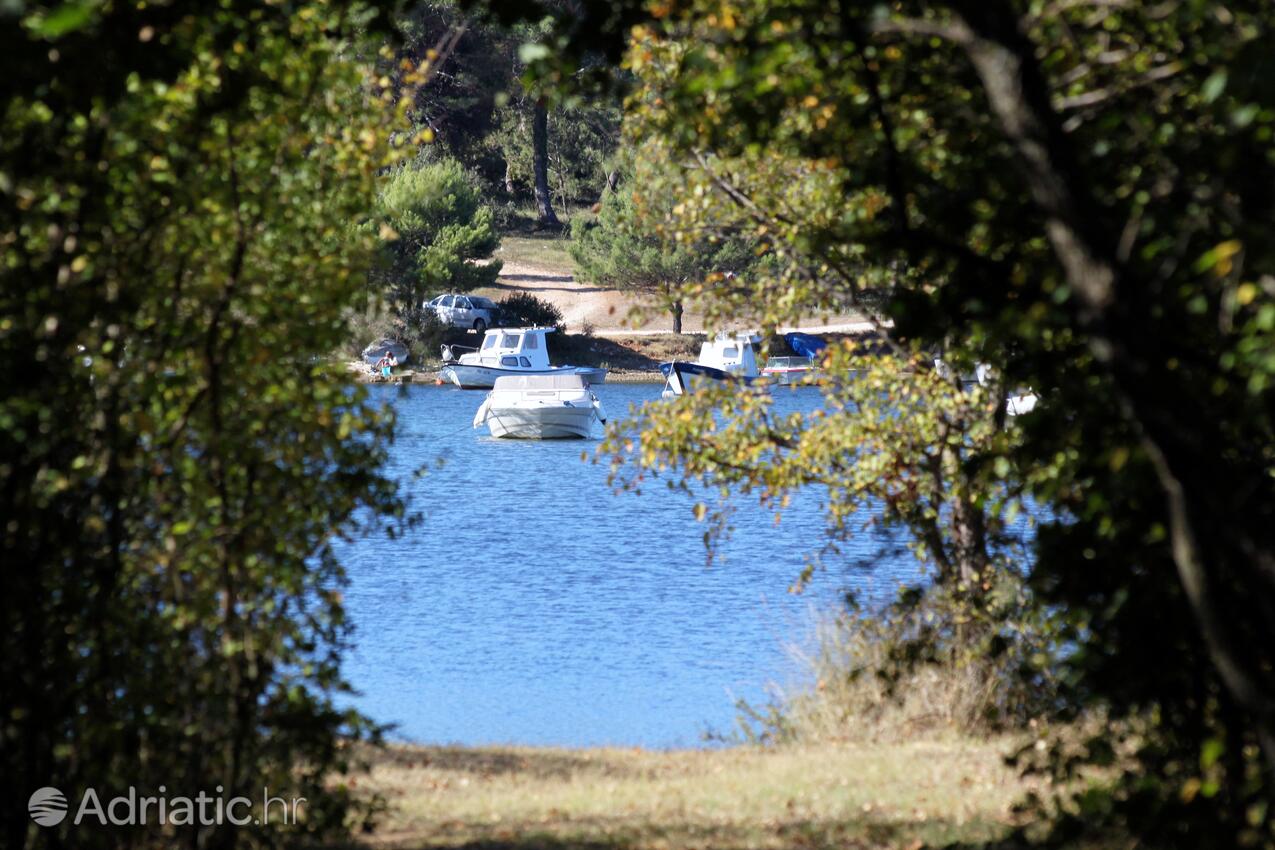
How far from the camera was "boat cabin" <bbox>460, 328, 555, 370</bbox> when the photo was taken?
58156 millimetres

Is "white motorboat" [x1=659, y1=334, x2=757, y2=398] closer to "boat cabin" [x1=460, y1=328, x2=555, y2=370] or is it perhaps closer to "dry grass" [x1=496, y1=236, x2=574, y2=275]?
"boat cabin" [x1=460, y1=328, x2=555, y2=370]

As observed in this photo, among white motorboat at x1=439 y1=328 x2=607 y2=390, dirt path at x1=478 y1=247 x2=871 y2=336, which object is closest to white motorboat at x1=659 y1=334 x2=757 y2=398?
white motorboat at x1=439 y1=328 x2=607 y2=390

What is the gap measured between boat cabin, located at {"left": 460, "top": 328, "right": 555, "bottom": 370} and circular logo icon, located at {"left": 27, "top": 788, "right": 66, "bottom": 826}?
171 feet

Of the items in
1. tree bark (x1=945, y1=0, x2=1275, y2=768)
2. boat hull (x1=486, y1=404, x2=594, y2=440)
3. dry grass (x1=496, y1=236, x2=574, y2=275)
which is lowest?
tree bark (x1=945, y1=0, x2=1275, y2=768)

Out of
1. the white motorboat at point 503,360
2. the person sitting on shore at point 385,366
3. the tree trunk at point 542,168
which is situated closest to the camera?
the person sitting on shore at point 385,366

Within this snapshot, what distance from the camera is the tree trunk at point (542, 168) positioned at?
247 feet

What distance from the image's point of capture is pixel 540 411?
1844 inches

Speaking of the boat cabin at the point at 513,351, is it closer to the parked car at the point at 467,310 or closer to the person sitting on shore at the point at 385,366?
the parked car at the point at 467,310

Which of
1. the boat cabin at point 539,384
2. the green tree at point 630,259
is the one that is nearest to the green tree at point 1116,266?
the boat cabin at point 539,384

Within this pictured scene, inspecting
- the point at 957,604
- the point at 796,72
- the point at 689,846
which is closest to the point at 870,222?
the point at 796,72

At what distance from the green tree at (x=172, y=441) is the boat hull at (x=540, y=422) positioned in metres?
40.6

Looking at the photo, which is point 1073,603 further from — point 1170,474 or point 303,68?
point 303,68

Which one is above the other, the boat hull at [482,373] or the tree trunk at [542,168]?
the tree trunk at [542,168]

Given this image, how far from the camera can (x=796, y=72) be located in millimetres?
5262
